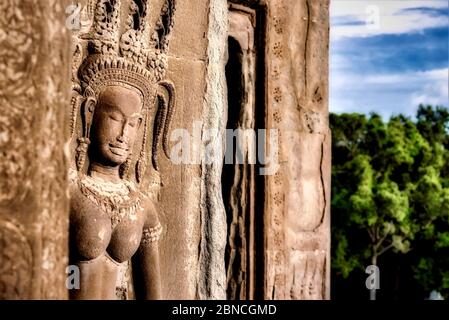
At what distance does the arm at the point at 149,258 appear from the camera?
3455 mm

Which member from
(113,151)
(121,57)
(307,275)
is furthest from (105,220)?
(307,275)

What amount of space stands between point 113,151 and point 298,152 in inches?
55.9

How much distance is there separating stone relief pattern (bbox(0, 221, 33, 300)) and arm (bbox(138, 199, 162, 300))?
171cm

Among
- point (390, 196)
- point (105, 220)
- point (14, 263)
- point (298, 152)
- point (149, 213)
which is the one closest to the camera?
point (14, 263)

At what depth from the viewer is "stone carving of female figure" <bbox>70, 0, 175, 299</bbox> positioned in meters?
3.17

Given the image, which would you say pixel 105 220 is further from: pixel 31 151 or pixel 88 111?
pixel 31 151

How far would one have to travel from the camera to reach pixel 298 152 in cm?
433

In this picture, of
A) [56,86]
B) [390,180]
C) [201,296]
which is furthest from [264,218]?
[390,180]

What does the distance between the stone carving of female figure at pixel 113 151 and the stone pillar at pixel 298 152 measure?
2.96 feet

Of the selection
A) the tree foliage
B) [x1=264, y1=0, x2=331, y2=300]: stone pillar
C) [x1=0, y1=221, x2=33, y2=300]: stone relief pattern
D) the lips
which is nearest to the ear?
the lips

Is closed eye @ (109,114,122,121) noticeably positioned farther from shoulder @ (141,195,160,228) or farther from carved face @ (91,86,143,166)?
shoulder @ (141,195,160,228)

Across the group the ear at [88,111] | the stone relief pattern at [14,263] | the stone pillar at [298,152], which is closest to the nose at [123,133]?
the ear at [88,111]

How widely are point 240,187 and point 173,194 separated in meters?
0.56
